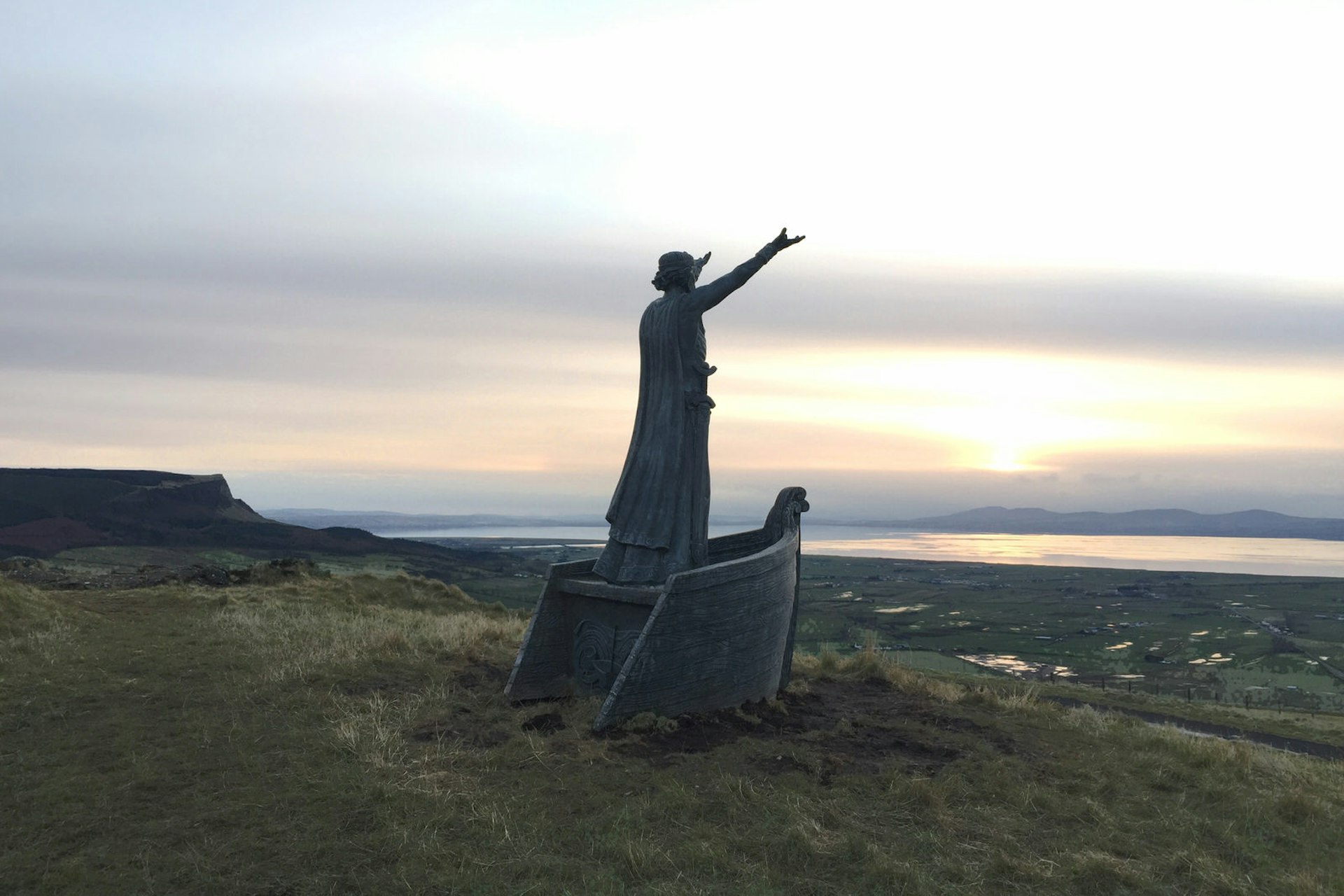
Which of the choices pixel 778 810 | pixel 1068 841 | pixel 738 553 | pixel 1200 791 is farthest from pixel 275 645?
pixel 1200 791

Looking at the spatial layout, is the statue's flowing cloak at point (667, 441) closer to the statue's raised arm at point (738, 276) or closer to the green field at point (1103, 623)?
the statue's raised arm at point (738, 276)

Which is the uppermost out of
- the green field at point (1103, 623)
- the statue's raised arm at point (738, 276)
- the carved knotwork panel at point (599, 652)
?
the statue's raised arm at point (738, 276)

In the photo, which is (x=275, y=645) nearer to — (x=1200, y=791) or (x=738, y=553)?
(x=738, y=553)

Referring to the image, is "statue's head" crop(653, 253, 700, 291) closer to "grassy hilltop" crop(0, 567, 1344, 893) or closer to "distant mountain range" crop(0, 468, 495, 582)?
"grassy hilltop" crop(0, 567, 1344, 893)

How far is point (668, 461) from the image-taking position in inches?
435

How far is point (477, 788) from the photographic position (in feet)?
25.7

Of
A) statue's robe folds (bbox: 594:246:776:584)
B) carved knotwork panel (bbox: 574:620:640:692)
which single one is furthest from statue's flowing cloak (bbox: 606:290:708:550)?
carved knotwork panel (bbox: 574:620:640:692)

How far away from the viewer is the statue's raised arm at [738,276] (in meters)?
10.4

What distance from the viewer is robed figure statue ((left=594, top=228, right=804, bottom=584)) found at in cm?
1092

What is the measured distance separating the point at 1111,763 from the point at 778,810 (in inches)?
191

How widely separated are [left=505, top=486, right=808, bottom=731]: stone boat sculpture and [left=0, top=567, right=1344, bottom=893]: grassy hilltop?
388 millimetres

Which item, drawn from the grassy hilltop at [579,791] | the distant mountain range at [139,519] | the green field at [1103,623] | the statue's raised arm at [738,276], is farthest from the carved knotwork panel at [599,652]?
the distant mountain range at [139,519]

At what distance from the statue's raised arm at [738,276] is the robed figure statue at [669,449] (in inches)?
0.5

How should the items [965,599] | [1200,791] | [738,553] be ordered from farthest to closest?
1. [965,599]
2. [738,553]
3. [1200,791]
